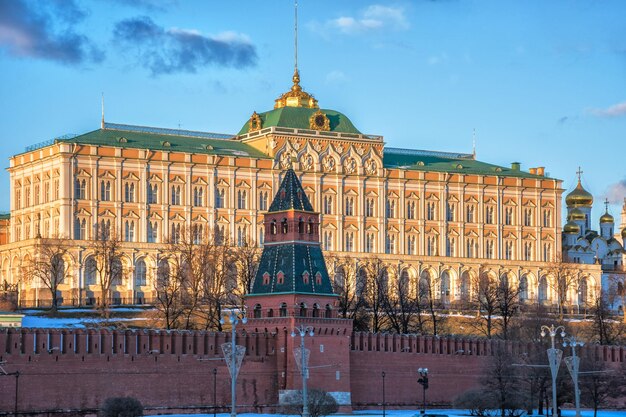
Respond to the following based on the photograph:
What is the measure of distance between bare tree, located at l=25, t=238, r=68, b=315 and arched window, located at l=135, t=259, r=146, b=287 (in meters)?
7.97

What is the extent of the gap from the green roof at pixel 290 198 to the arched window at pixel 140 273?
176 ft

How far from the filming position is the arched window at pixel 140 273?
187 metres

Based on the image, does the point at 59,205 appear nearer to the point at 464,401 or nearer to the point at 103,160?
the point at 103,160

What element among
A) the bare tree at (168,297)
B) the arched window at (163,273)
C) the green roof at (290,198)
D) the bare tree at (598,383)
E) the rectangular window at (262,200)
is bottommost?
the bare tree at (598,383)

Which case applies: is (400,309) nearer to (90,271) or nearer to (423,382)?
(90,271)

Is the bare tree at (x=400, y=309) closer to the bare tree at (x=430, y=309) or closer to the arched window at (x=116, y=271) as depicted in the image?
the bare tree at (x=430, y=309)

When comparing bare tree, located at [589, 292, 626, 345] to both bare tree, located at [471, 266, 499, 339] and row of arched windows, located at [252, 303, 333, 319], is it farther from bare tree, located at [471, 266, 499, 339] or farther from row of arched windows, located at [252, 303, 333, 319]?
row of arched windows, located at [252, 303, 333, 319]

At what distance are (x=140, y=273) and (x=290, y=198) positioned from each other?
5653 centimetres

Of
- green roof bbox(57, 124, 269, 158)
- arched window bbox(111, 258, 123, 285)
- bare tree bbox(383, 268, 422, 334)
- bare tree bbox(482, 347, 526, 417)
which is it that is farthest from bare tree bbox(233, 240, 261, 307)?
bare tree bbox(482, 347, 526, 417)

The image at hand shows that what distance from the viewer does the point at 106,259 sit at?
17550 cm

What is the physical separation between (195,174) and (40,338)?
249 feet

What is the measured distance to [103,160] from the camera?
187m

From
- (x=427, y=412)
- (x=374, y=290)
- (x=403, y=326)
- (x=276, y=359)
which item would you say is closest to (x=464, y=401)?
(x=427, y=412)

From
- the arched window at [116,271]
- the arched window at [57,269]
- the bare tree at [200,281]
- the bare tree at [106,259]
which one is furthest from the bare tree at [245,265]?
the arched window at [57,269]
